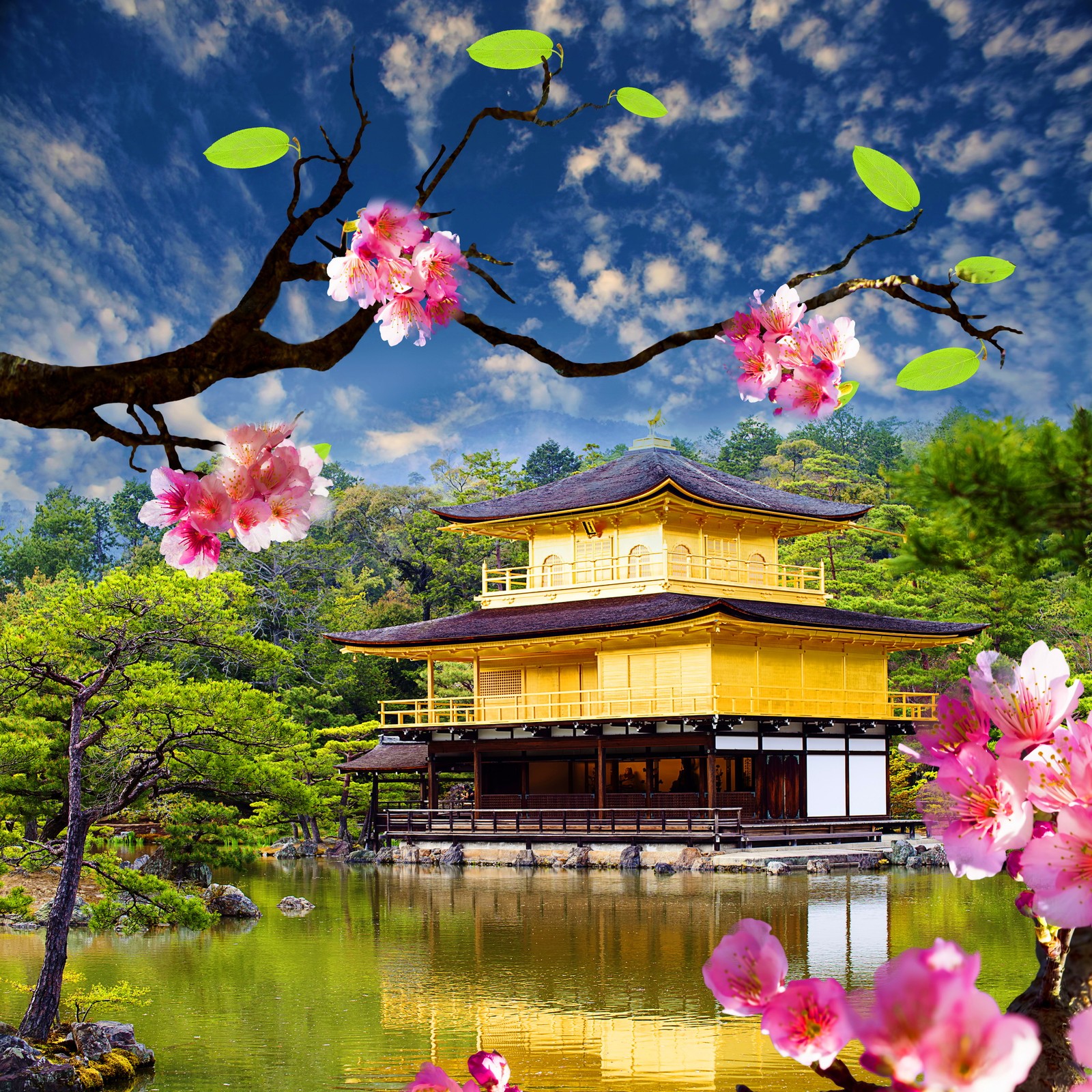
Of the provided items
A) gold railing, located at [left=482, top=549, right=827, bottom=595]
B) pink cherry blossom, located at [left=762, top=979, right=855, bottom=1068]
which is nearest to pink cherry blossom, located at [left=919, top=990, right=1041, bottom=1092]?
pink cherry blossom, located at [left=762, top=979, right=855, bottom=1068]

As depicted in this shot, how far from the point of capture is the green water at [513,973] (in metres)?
7.84

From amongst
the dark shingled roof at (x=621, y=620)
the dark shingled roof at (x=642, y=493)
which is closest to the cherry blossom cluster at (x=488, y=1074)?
the dark shingled roof at (x=621, y=620)

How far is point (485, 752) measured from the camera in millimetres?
26688

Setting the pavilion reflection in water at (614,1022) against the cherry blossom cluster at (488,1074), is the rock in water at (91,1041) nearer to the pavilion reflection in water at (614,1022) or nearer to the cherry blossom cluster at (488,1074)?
the pavilion reflection in water at (614,1022)

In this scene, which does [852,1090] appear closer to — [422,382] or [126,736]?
[126,736]

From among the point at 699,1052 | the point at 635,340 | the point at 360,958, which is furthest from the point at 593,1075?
the point at 635,340

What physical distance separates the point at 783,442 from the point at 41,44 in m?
49.6

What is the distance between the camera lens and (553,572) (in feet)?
93.3

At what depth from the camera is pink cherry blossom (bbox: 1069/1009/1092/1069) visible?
98 centimetres

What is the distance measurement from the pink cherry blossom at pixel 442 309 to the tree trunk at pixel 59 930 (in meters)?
6.72

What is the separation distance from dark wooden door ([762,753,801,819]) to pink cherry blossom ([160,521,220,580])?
22.7m

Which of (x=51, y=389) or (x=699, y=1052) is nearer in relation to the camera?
(x=51, y=389)

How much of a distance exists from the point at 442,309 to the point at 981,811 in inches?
48.7

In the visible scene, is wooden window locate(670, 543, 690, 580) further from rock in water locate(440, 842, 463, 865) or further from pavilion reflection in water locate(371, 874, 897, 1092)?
pavilion reflection in water locate(371, 874, 897, 1092)
